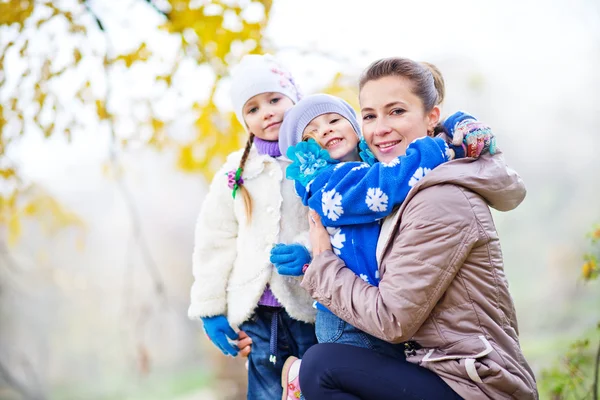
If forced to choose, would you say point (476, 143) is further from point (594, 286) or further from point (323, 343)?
point (594, 286)

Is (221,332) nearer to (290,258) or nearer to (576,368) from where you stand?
(290,258)

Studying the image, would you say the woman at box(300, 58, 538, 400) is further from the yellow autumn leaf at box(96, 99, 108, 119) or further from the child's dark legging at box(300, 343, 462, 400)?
the yellow autumn leaf at box(96, 99, 108, 119)

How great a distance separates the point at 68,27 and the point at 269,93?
5.48 ft

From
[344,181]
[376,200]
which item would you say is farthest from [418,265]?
[344,181]

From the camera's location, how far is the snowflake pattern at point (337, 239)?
1681 millimetres

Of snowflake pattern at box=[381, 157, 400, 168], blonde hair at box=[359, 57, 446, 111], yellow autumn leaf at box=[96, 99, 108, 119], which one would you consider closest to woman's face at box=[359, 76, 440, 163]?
blonde hair at box=[359, 57, 446, 111]

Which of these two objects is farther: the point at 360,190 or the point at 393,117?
the point at 393,117

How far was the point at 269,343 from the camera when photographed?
77.8 inches

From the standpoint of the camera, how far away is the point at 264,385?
2.00m

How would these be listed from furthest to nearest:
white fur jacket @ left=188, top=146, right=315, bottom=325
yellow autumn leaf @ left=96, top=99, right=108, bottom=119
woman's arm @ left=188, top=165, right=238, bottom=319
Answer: yellow autumn leaf @ left=96, top=99, right=108, bottom=119 < woman's arm @ left=188, top=165, right=238, bottom=319 < white fur jacket @ left=188, top=146, right=315, bottom=325

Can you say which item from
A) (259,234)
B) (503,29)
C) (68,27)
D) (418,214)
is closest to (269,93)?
(259,234)

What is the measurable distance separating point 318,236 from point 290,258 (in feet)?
0.49

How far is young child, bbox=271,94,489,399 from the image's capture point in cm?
157

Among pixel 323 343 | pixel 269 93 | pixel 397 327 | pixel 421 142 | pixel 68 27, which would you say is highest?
pixel 68 27
